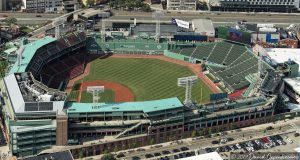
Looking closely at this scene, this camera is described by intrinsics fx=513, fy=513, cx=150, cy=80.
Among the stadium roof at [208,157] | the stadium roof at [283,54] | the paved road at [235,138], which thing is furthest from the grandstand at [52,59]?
the stadium roof at [283,54]

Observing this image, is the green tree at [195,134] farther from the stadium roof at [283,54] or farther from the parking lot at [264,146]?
the stadium roof at [283,54]

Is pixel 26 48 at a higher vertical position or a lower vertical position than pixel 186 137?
higher

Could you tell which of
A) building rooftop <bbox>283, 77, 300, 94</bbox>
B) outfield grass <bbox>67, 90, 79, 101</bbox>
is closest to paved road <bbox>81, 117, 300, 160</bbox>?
building rooftop <bbox>283, 77, 300, 94</bbox>

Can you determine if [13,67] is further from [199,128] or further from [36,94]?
[199,128]

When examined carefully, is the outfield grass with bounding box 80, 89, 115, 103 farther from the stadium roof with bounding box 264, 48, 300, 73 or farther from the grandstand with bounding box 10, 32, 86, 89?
the stadium roof with bounding box 264, 48, 300, 73

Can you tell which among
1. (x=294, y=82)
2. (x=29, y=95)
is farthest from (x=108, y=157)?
(x=294, y=82)

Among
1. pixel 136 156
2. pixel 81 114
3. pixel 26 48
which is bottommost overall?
pixel 136 156

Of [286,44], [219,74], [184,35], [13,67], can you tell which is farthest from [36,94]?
[286,44]
